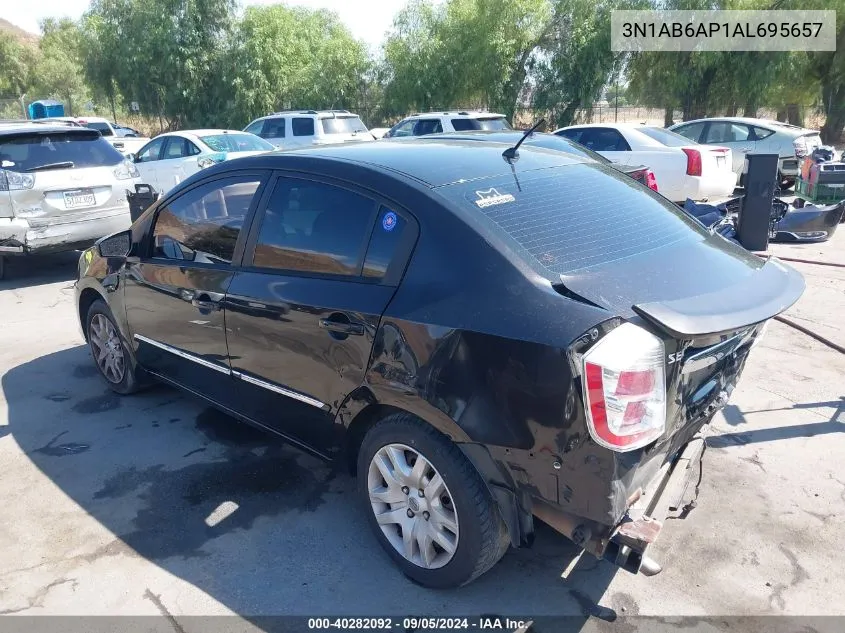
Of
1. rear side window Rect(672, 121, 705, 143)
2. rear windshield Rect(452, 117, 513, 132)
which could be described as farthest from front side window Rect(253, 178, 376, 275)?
rear side window Rect(672, 121, 705, 143)

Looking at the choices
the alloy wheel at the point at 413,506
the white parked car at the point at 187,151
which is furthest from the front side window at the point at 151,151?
the alloy wheel at the point at 413,506

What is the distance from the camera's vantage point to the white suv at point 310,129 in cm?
1672

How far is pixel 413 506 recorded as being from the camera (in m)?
2.85

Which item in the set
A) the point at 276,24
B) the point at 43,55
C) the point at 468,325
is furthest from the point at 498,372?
the point at 43,55

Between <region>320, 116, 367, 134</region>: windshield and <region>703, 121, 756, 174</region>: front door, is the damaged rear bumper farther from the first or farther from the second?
<region>320, 116, 367, 134</region>: windshield

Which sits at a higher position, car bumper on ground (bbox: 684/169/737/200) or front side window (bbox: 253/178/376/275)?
front side window (bbox: 253/178/376/275)

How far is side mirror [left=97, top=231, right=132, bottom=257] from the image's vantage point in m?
4.45

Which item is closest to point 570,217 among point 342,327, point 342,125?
point 342,327

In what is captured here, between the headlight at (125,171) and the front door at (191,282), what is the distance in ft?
16.5

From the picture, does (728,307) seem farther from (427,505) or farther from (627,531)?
(427,505)

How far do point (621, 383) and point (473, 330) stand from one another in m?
0.55

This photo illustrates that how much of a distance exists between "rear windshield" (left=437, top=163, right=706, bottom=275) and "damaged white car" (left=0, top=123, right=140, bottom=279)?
6806 millimetres

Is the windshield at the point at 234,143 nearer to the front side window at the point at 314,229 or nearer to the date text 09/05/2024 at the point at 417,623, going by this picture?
the front side window at the point at 314,229

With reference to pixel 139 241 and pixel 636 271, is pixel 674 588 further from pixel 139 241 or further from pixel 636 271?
pixel 139 241
